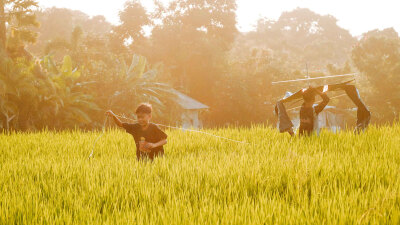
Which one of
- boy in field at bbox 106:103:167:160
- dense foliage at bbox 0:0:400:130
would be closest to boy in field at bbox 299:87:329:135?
boy in field at bbox 106:103:167:160

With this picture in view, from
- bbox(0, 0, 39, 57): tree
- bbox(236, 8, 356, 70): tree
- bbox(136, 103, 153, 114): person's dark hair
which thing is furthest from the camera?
bbox(236, 8, 356, 70): tree

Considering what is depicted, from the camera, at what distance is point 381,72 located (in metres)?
26.9

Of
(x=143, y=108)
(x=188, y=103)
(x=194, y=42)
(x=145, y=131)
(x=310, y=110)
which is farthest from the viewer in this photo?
(x=194, y=42)

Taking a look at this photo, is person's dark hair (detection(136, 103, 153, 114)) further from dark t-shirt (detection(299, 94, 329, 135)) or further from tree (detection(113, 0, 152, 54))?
tree (detection(113, 0, 152, 54))

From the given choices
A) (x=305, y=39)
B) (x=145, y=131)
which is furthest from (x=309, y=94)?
(x=305, y=39)

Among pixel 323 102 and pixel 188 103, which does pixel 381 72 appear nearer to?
pixel 188 103

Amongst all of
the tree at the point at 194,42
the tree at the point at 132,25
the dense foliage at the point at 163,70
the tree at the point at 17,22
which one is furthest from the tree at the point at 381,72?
the tree at the point at 17,22

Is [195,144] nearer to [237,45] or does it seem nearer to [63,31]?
[63,31]

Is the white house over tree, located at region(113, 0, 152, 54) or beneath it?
beneath

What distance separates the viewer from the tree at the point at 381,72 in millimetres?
25797

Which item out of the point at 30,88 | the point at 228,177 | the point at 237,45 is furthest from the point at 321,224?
the point at 237,45

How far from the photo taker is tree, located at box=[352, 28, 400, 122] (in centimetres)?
2580

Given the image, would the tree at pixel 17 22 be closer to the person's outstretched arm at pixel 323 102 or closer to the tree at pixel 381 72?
the person's outstretched arm at pixel 323 102

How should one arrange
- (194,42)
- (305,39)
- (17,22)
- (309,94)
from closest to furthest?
(309,94) < (17,22) < (194,42) < (305,39)
